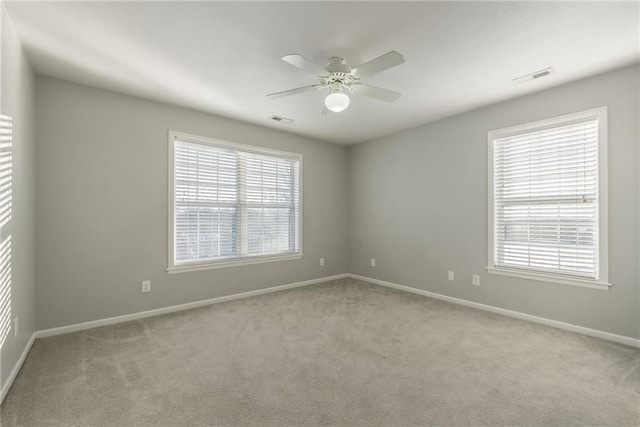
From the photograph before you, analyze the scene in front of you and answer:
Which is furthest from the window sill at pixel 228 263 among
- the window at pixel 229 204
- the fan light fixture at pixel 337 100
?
the fan light fixture at pixel 337 100

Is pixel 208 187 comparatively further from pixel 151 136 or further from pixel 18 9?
pixel 18 9

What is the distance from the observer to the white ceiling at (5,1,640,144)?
1962 mm

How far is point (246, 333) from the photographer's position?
2.92 meters

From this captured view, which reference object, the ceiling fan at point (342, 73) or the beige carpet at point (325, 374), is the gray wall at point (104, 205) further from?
the ceiling fan at point (342, 73)

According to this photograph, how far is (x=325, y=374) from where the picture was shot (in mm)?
2154

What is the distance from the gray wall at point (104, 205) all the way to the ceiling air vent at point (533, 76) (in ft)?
11.3

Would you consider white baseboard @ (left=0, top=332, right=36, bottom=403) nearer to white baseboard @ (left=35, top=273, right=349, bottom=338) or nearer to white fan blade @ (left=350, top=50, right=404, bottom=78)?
white baseboard @ (left=35, top=273, right=349, bottom=338)

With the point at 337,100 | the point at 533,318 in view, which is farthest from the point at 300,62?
the point at 533,318

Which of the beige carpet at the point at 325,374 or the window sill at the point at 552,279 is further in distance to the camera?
the window sill at the point at 552,279

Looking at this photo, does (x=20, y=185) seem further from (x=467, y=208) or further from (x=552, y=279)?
(x=552, y=279)

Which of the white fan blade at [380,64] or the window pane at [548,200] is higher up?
the white fan blade at [380,64]

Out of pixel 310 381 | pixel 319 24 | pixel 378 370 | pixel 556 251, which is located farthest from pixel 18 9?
pixel 556 251

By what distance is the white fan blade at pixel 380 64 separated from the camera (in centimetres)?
200

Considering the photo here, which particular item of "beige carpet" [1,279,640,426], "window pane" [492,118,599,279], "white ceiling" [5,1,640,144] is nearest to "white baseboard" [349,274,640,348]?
"beige carpet" [1,279,640,426]
